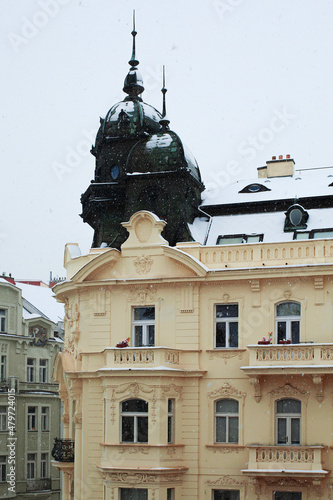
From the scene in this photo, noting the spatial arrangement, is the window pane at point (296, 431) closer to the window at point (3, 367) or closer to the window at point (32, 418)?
the window at point (3, 367)

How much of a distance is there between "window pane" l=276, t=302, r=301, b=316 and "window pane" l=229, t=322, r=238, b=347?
1.58 metres

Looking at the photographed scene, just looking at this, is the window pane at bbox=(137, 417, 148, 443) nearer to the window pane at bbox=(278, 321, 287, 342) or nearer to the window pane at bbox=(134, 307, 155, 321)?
the window pane at bbox=(134, 307, 155, 321)

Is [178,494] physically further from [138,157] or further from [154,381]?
[138,157]

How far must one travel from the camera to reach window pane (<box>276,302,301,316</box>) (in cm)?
2895

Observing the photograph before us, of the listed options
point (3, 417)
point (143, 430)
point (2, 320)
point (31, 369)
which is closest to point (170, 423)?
point (143, 430)

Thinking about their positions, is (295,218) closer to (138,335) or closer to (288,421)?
(138,335)

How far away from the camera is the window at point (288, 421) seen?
28219 mm

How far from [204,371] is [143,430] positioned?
2894 millimetres

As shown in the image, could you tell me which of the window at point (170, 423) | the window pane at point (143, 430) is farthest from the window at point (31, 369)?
the window at point (170, 423)

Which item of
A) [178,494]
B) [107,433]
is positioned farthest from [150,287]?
[178,494]

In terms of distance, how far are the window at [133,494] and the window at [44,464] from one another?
19609 mm

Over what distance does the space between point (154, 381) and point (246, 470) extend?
13.8ft

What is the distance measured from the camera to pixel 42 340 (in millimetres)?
48719

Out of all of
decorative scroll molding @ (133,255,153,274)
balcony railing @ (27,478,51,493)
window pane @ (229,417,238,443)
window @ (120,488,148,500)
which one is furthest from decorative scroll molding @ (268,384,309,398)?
balcony railing @ (27,478,51,493)
